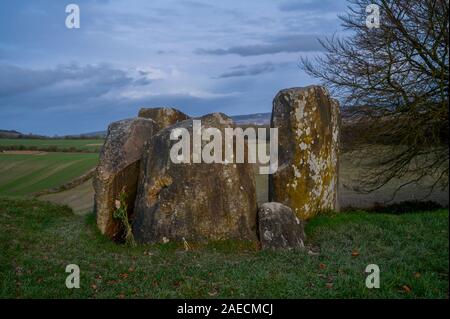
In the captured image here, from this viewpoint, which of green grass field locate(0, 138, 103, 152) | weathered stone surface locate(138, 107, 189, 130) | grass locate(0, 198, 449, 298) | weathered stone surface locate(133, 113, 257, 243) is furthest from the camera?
green grass field locate(0, 138, 103, 152)

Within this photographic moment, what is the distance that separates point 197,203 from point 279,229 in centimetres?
212

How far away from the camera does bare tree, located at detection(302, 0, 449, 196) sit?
18.4 meters

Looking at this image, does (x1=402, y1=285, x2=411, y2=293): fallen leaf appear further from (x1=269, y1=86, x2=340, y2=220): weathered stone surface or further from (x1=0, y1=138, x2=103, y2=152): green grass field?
(x1=0, y1=138, x2=103, y2=152): green grass field

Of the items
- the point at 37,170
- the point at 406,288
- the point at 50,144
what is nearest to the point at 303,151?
the point at 406,288

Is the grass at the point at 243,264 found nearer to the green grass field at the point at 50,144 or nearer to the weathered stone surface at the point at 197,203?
the weathered stone surface at the point at 197,203

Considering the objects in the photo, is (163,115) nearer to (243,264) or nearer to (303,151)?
(303,151)

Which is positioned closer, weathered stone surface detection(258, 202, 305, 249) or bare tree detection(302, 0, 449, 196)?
weathered stone surface detection(258, 202, 305, 249)

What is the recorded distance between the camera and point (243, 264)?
10.6 meters

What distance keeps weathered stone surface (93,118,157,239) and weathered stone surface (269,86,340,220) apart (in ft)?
13.2

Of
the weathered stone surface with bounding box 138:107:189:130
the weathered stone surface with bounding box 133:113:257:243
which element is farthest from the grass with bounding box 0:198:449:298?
the weathered stone surface with bounding box 138:107:189:130

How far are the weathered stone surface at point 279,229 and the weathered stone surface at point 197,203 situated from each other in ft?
1.00

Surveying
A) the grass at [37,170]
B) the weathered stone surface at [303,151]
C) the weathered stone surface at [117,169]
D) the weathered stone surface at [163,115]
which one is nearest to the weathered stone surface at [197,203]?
the weathered stone surface at [117,169]

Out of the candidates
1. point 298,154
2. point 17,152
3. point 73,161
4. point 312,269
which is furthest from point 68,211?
point 17,152
